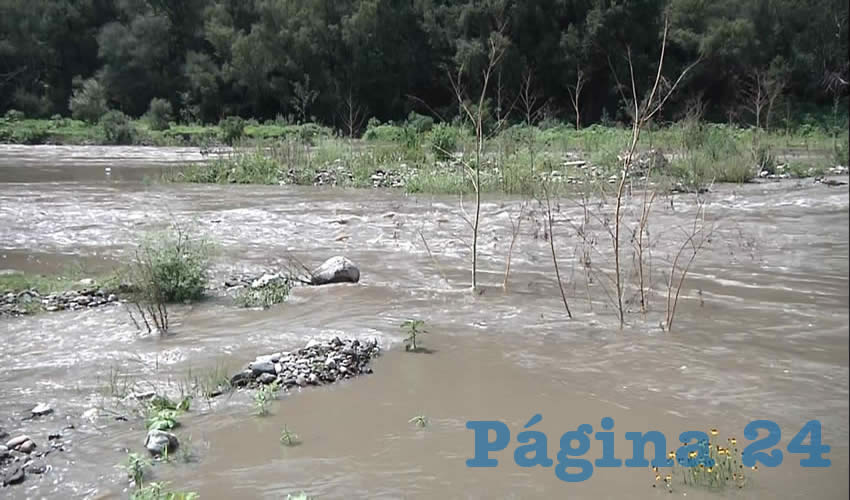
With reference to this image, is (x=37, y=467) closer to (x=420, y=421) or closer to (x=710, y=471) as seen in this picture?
(x=420, y=421)

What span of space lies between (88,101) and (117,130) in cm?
122

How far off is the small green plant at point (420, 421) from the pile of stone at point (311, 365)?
713 mm

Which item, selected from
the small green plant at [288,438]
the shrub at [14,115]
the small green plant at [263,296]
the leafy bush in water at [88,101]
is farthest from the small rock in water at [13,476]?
the leafy bush in water at [88,101]

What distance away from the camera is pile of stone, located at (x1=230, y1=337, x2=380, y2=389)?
4273 millimetres

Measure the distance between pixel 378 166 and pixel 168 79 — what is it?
20.3 meters

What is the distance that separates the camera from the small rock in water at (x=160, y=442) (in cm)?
336

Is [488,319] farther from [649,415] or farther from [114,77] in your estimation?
[114,77]

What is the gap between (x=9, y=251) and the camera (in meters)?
8.32

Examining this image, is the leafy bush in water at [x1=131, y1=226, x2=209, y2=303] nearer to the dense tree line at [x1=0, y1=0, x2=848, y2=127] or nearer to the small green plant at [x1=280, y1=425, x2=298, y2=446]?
the small green plant at [x1=280, y1=425, x2=298, y2=446]

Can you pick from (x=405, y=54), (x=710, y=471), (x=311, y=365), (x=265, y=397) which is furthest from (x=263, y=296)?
(x=405, y=54)

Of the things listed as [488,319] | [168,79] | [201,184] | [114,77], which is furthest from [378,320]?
[168,79]

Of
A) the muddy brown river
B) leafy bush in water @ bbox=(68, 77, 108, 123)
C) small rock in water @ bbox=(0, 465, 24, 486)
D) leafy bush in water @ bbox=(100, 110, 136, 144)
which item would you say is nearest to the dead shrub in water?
the muddy brown river

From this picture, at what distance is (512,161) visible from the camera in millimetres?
13414

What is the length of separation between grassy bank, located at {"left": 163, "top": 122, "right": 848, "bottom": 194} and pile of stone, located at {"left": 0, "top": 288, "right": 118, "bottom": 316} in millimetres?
6418
